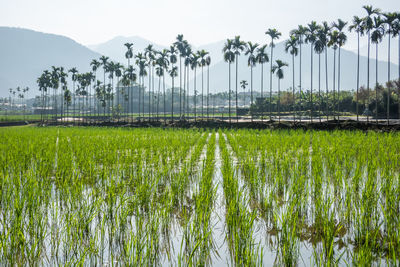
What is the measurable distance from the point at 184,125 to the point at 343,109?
5347 cm

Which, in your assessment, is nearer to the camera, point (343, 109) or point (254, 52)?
point (254, 52)

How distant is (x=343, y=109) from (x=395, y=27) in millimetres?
39535

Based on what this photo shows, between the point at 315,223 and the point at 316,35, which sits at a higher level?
the point at 316,35

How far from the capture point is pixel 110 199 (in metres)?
4.60

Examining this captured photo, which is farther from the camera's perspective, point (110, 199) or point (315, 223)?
point (110, 199)

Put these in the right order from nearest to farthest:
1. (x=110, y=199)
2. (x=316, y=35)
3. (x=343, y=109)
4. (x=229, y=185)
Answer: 1. (x=110, y=199)
2. (x=229, y=185)
3. (x=316, y=35)
4. (x=343, y=109)

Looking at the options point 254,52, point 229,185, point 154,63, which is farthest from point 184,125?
point 229,185

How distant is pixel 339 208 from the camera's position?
16.0ft

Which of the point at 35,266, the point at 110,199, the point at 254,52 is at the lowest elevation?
the point at 35,266

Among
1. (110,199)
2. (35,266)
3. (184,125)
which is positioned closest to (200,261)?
(35,266)

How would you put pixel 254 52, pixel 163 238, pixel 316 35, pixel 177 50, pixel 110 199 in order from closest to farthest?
1. pixel 163 238
2. pixel 110 199
3. pixel 316 35
4. pixel 254 52
5. pixel 177 50

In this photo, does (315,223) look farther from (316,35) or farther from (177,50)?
(177,50)

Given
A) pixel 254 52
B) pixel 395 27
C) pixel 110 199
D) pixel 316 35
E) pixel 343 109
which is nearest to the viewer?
pixel 110 199

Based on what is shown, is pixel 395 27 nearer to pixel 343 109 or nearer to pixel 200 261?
pixel 343 109
